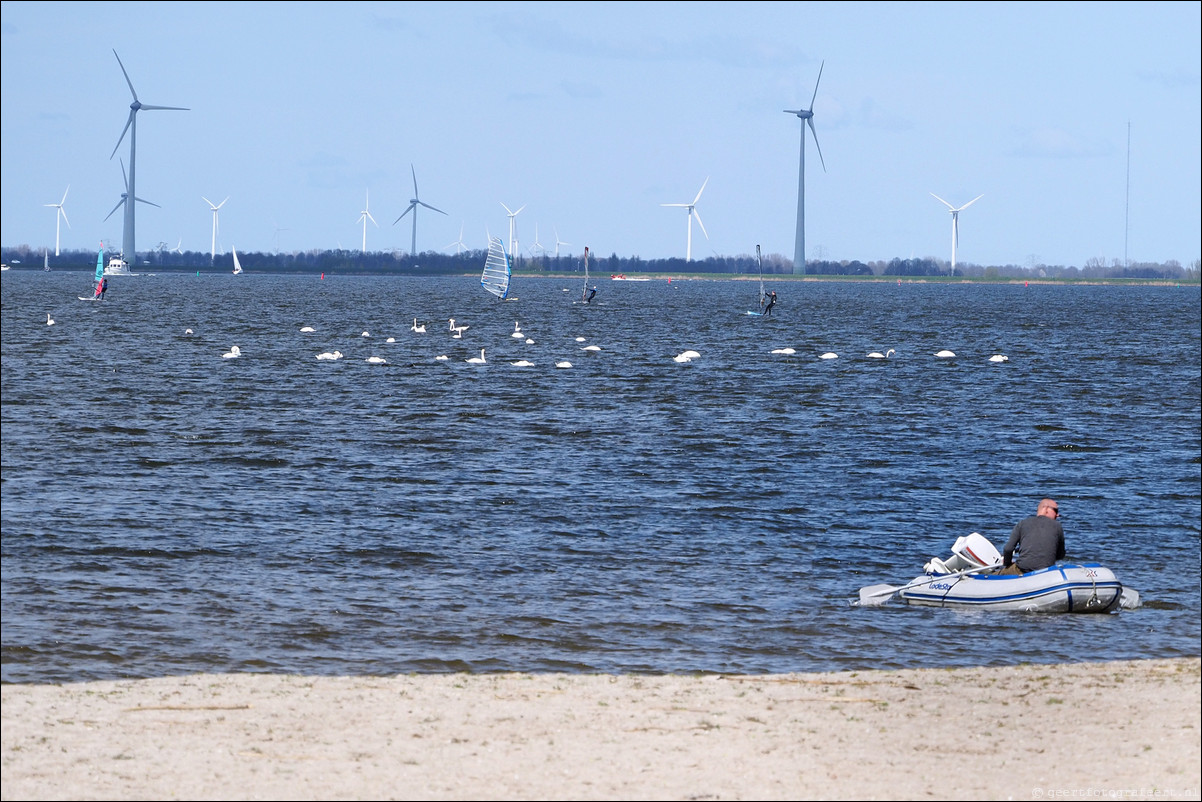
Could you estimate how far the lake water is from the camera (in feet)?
82.0

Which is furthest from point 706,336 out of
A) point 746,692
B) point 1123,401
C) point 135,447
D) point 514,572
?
point 746,692

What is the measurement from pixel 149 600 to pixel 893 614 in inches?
578

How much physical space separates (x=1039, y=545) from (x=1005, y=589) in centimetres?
135

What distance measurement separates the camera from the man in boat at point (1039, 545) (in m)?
28.9

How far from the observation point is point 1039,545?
2891cm

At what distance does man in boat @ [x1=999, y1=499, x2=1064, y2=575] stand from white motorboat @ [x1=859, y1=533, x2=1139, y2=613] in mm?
404

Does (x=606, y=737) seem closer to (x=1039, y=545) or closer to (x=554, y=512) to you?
(x=1039, y=545)

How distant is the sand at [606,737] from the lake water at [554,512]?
8.51 ft

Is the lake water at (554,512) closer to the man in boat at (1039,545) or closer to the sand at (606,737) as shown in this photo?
the man in boat at (1039,545)

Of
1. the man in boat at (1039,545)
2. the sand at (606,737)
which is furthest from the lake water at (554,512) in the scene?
the sand at (606,737)

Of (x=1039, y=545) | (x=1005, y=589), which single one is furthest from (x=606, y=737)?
(x=1039, y=545)

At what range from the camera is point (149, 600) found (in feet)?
89.7

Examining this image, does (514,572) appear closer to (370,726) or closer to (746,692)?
(746,692)

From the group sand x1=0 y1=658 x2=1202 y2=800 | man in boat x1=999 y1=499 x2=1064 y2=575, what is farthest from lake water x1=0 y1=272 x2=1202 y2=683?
sand x1=0 y1=658 x2=1202 y2=800
